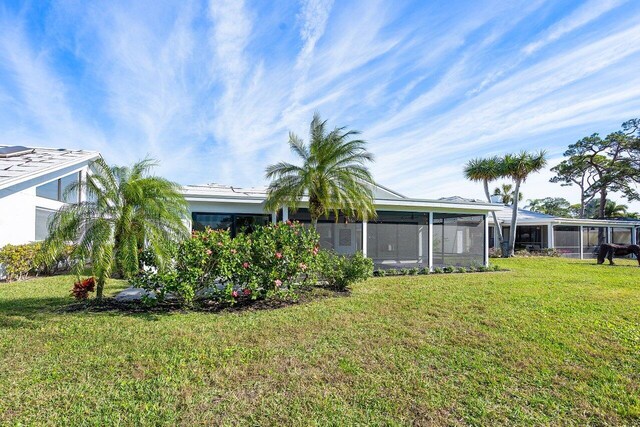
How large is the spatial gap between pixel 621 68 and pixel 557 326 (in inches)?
304

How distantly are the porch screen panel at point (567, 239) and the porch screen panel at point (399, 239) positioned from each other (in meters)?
17.3

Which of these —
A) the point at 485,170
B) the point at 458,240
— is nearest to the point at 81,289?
the point at 458,240

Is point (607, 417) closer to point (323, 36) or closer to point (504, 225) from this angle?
point (323, 36)

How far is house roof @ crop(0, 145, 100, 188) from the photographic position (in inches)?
406

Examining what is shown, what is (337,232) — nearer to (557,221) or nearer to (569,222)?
(557,221)

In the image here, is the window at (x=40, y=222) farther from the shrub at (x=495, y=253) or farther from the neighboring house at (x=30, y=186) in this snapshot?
the shrub at (x=495, y=253)

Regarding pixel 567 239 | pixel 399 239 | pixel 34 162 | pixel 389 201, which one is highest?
pixel 34 162

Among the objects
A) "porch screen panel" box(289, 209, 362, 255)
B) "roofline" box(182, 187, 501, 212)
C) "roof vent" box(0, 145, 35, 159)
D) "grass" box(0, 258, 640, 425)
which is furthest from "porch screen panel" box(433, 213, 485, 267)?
"roof vent" box(0, 145, 35, 159)

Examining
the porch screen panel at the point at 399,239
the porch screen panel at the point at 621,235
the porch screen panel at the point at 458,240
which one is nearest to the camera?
the porch screen panel at the point at 399,239

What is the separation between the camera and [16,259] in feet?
32.9

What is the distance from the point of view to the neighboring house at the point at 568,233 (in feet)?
78.5

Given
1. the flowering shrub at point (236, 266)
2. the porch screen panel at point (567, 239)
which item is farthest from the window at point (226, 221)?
the porch screen panel at point (567, 239)

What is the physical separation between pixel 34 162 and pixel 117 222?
885 cm

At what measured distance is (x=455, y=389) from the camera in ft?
11.6
